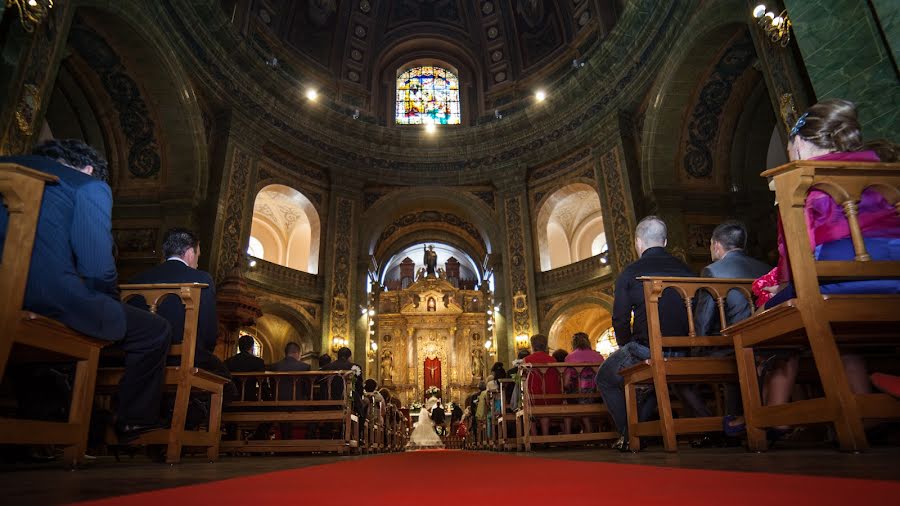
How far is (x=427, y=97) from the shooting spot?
1889cm

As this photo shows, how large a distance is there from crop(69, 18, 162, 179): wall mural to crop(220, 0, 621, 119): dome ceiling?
4.16 metres

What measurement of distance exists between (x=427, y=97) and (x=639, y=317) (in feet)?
53.5

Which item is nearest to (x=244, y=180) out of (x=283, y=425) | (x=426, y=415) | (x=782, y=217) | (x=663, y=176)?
(x=426, y=415)

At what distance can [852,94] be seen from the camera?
5.24m

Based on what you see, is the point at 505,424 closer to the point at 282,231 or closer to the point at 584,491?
the point at 584,491

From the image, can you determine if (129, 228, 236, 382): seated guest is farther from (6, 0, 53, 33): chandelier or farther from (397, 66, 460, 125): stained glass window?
(397, 66, 460, 125): stained glass window

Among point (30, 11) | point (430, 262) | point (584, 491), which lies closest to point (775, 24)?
Answer: point (584, 491)

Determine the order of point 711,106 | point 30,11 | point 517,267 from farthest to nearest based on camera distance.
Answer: point 517,267
point 711,106
point 30,11

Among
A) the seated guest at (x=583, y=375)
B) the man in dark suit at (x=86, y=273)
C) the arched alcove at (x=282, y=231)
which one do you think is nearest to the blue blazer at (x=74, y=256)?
the man in dark suit at (x=86, y=273)

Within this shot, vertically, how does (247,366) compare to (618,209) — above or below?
below

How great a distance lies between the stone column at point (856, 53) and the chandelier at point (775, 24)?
1424 millimetres

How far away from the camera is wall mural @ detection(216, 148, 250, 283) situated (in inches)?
484

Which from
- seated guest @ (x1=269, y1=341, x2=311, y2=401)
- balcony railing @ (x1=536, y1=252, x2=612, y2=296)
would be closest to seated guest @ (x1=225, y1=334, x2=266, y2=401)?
seated guest @ (x1=269, y1=341, x2=311, y2=401)

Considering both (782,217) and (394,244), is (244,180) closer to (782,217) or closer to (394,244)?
(394,244)
